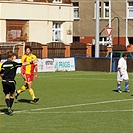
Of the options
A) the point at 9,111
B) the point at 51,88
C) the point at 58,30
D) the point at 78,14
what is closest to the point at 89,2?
the point at 78,14

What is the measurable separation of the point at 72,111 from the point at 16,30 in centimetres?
3632

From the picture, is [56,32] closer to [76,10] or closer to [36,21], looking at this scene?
[36,21]

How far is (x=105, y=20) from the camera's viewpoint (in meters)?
67.3

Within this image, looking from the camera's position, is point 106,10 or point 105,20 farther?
point 106,10

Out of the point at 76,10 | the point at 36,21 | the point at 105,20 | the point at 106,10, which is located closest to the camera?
the point at 36,21

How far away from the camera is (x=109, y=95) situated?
2723cm

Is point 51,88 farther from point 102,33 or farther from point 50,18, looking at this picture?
point 102,33

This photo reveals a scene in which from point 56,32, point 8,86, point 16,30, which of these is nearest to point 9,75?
point 8,86

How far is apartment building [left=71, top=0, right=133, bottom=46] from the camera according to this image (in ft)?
218

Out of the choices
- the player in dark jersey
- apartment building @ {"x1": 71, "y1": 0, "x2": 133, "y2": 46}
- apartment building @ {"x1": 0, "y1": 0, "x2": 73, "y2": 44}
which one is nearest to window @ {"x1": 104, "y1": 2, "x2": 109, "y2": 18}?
apartment building @ {"x1": 71, "y1": 0, "x2": 133, "y2": 46}

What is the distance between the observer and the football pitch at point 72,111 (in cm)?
1666

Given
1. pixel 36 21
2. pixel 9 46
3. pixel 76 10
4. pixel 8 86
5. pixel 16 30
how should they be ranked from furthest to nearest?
pixel 76 10 < pixel 36 21 < pixel 16 30 < pixel 9 46 < pixel 8 86

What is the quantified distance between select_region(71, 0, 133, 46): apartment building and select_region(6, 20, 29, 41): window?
31.7 ft

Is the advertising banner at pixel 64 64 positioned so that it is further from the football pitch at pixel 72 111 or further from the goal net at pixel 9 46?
the football pitch at pixel 72 111
